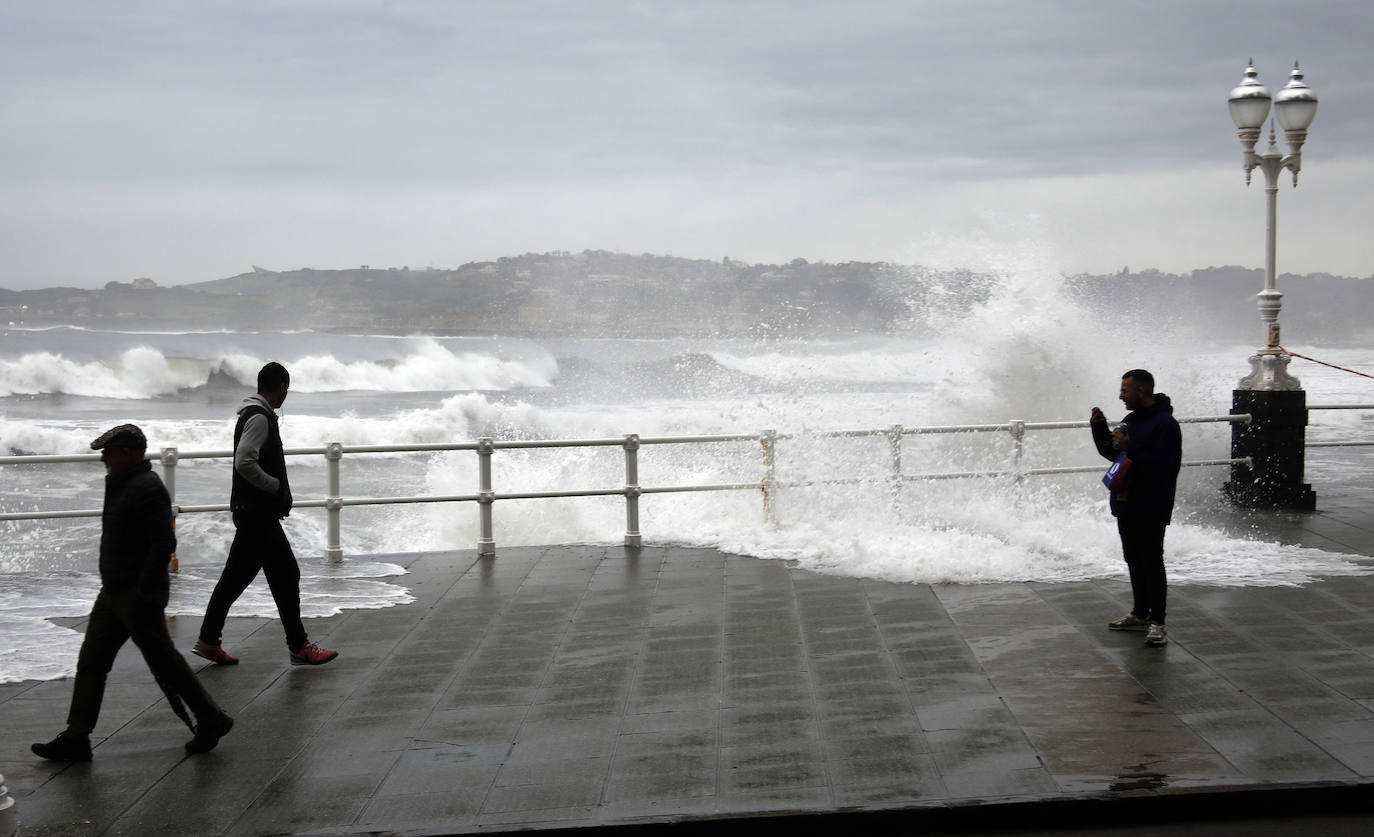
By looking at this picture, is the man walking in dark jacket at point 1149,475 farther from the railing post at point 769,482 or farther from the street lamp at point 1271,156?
the street lamp at point 1271,156

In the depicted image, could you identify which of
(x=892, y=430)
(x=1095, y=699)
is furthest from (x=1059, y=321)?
(x=1095, y=699)

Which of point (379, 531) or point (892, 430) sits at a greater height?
point (892, 430)

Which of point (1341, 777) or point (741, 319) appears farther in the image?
point (741, 319)

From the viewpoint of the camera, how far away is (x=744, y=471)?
1592 centimetres

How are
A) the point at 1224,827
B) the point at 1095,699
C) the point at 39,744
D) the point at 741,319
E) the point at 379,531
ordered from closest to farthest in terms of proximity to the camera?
1. the point at 1224,827
2. the point at 39,744
3. the point at 1095,699
4. the point at 379,531
5. the point at 741,319

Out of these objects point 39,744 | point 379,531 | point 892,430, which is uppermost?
point 892,430

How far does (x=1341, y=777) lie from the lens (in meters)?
4.74

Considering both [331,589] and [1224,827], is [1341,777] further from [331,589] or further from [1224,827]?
[331,589]

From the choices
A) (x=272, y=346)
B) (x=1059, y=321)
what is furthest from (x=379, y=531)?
(x=272, y=346)

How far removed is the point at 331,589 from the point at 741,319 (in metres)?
62.8

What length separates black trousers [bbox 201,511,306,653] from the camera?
23.4 ft

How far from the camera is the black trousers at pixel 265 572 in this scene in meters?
7.13

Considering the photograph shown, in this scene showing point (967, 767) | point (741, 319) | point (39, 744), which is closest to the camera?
point (967, 767)

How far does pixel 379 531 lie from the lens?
59.2ft
